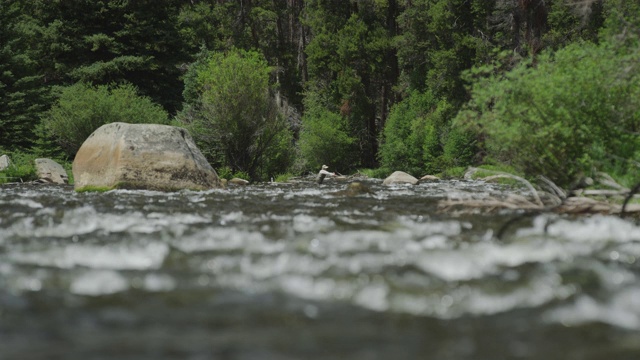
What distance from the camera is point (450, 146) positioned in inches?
1190

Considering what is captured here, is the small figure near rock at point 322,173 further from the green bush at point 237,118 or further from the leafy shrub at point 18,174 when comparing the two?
the leafy shrub at point 18,174

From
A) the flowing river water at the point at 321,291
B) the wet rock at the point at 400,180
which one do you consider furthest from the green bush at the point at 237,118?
the flowing river water at the point at 321,291

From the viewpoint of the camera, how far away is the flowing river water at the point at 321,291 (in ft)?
8.08

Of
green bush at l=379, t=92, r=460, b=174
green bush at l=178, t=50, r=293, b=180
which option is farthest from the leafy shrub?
green bush at l=379, t=92, r=460, b=174

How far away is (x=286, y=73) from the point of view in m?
44.7

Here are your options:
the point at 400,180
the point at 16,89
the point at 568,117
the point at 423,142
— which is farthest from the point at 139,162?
the point at 423,142

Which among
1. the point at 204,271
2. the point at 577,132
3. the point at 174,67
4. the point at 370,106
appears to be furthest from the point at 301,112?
the point at 204,271

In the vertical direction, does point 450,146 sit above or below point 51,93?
below

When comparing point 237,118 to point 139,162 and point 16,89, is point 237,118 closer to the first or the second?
point 139,162

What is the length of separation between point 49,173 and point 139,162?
31.9 feet

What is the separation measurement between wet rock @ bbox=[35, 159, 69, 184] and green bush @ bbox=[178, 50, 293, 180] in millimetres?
5329

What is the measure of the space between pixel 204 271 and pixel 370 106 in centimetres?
3720

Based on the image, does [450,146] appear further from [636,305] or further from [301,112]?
[636,305]

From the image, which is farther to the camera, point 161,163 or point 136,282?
point 161,163
